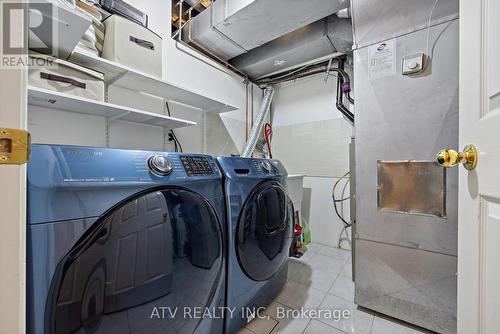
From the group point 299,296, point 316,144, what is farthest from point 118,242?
point 316,144

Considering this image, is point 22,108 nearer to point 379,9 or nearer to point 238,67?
point 379,9

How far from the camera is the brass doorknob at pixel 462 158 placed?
55 centimetres

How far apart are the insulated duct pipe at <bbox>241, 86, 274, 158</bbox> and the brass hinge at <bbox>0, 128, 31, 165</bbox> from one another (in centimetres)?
188

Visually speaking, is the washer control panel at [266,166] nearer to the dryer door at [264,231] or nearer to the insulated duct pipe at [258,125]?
the dryer door at [264,231]

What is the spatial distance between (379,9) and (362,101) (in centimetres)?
57

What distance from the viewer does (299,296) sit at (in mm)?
1438

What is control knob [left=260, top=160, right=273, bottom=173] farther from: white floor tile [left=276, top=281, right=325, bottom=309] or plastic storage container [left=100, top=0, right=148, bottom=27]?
plastic storage container [left=100, top=0, right=148, bottom=27]

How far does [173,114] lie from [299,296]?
1820 millimetres

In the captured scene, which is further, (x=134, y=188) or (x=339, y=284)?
(x=339, y=284)

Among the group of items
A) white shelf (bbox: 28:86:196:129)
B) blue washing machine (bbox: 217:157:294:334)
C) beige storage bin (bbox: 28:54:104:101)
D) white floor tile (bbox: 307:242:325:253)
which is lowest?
white floor tile (bbox: 307:242:325:253)

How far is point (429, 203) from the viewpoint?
114cm

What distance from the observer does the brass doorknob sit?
1.80 feet

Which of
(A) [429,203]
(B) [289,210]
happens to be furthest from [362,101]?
(B) [289,210]

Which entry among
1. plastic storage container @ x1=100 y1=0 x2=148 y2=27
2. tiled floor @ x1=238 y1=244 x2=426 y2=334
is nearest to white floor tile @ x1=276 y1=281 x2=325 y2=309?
tiled floor @ x1=238 y1=244 x2=426 y2=334
